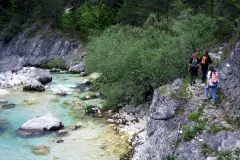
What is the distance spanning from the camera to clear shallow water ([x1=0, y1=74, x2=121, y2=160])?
2145 centimetres

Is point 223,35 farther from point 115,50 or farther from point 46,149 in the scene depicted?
point 46,149

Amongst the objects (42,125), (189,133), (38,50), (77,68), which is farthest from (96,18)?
(189,133)

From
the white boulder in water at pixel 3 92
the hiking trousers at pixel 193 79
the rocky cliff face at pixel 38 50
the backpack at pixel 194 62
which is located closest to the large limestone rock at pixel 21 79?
the white boulder in water at pixel 3 92

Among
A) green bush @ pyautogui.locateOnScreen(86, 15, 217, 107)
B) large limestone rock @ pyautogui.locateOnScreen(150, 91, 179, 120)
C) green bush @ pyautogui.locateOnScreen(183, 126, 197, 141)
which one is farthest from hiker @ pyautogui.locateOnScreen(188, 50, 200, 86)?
green bush @ pyautogui.locateOnScreen(183, 126, 197, 141)

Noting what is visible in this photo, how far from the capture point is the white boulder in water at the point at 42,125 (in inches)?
1002

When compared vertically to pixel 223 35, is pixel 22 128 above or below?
below

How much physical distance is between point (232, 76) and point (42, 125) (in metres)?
15.0

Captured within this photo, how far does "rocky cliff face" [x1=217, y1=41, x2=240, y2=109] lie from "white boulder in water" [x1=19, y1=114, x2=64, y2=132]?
43.9 ft

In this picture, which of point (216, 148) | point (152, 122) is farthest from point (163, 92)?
point (216, 148)

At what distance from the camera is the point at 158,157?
17094mm

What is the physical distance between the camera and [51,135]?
81.0ft

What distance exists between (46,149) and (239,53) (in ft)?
46.3

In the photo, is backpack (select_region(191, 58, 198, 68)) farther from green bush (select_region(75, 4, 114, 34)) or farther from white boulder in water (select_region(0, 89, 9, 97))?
green bush (select_region(75, 4, 114, 34))

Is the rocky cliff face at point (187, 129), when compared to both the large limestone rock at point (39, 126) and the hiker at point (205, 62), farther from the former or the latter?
the large limestone rock at point (39, 126)
